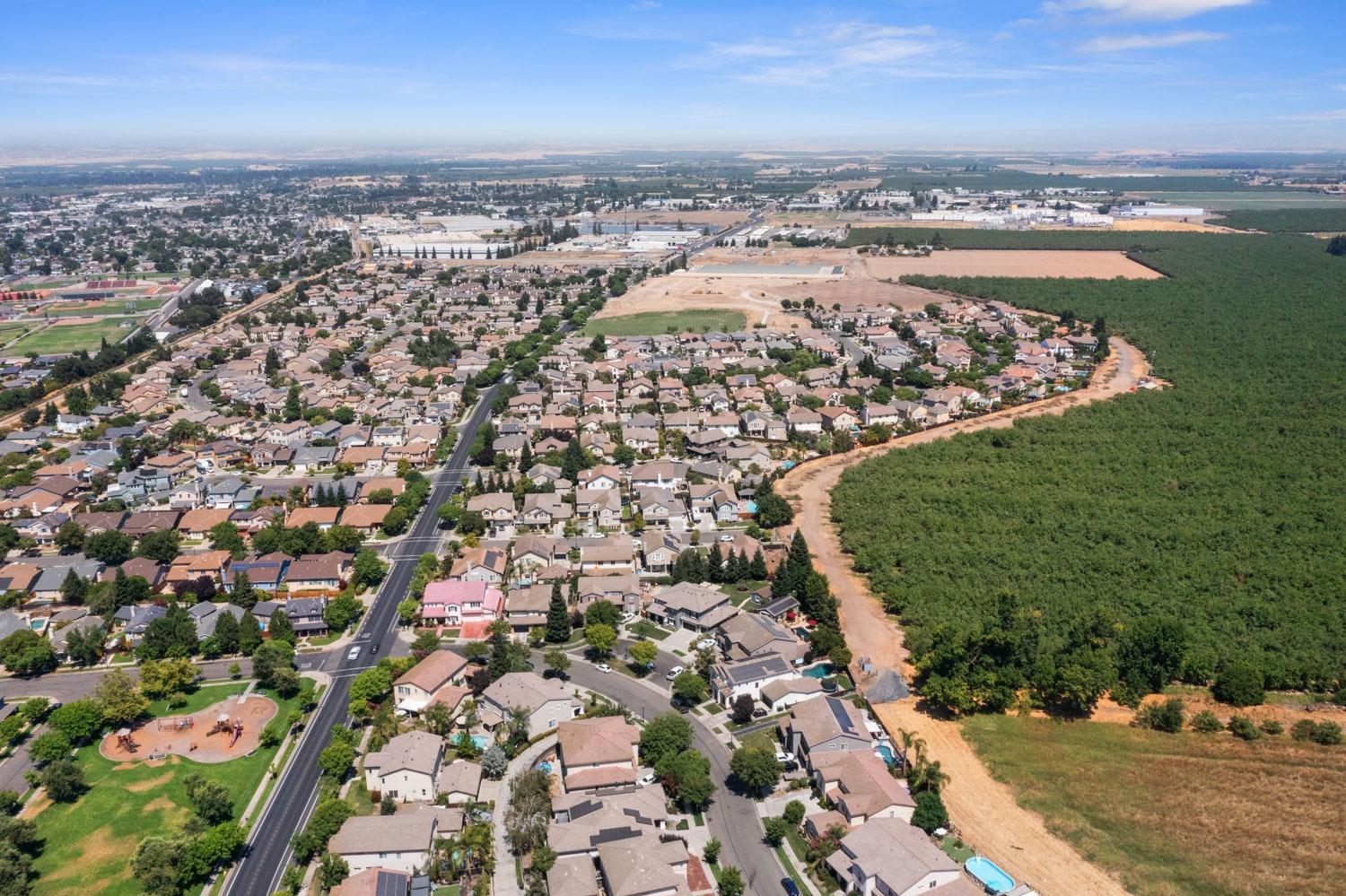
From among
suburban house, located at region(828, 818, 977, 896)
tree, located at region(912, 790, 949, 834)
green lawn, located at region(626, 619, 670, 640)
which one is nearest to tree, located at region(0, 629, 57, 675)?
green lawn, located at region(626, 619, 670, 640)

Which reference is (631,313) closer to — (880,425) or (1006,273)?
(880,425)

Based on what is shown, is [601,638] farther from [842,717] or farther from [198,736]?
[198,736]

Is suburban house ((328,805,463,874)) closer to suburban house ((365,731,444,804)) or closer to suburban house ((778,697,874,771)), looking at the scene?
suburban house ((365,731,444,804))

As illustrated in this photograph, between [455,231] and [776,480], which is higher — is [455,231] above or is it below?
above

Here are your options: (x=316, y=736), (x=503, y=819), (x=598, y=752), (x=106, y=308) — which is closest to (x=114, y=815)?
(x=316, y=736)

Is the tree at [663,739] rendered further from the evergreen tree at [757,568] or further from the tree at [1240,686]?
the tree at [1240,686]

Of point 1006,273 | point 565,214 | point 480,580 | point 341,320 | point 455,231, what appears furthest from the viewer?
point 565,214

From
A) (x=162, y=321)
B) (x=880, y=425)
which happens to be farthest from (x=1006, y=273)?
(x=162, y=321)
